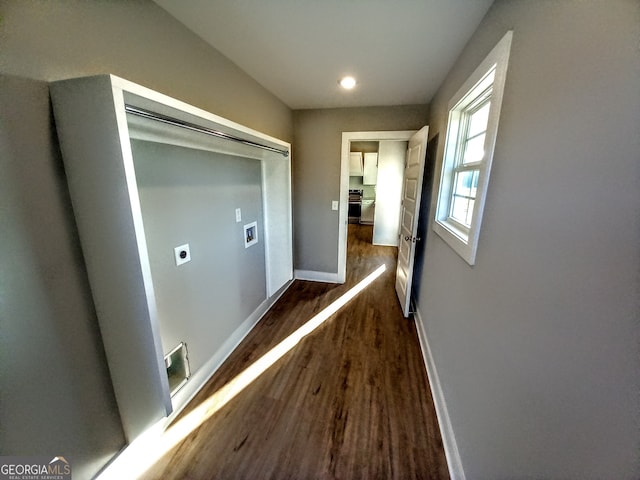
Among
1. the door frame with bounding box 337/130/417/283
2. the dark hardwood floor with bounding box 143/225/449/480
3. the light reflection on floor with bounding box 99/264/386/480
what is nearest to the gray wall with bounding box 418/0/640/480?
the dark hardwood floor with bounding box 143/225/449/480

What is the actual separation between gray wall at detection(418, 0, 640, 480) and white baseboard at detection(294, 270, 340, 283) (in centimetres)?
235

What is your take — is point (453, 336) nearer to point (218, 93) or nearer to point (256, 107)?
point (218, 93)

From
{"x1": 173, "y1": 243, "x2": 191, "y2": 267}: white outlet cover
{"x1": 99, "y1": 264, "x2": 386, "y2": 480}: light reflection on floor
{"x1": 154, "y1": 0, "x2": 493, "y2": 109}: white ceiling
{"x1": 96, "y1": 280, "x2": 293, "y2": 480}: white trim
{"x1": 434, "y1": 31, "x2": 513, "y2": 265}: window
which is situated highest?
{"x1": 154, "y1": 0, "x2": 493, "y2": 109}: white ceiling

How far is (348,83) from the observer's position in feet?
6.94

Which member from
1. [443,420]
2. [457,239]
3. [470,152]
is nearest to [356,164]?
[470,152]

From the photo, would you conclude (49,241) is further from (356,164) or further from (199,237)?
(356,164)

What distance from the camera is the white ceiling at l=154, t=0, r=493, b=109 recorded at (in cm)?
119

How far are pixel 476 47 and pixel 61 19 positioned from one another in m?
2.01

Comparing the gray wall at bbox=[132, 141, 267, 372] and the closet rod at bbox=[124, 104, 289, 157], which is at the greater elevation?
the closet rod at bbox=[124, 104, 289, 157]

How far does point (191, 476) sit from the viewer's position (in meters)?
1.16

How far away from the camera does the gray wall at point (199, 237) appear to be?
1274 millimetres

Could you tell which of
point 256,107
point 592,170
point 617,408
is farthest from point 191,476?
point 256,107

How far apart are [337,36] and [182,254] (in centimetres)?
174

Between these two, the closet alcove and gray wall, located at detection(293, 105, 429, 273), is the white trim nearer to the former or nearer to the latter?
the closet alcove
